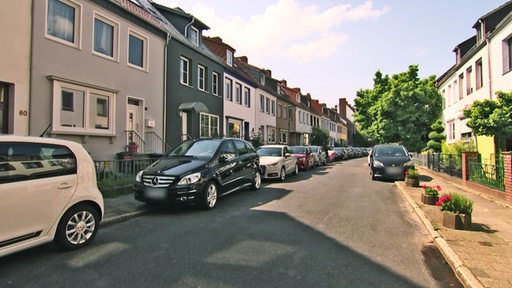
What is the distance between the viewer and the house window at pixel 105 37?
40.6 ft

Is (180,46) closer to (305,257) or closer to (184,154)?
(184,154)

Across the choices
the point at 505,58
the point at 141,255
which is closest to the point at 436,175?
the point at 505,58

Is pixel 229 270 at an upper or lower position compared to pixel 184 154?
lower

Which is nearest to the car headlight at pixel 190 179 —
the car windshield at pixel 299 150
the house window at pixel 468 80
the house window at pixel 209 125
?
the house window at pixel 209 125

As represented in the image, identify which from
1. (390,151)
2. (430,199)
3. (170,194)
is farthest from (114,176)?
(390,151)

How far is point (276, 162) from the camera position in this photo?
548 inches

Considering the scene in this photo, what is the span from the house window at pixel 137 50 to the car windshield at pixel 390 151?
39.6 feet

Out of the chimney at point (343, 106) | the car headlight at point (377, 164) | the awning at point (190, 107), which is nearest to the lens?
the car headlight at point (377, 164)

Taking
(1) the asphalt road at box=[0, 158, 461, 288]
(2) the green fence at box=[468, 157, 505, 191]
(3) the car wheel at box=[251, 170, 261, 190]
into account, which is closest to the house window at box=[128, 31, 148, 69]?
(3) the car wheel at box=[251, 170, 261, 190]

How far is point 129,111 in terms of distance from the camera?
13984mm

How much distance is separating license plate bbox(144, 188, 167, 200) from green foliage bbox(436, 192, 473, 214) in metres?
6.00

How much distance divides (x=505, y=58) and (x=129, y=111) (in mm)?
17230

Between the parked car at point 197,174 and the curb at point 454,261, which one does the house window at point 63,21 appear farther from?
the curb at point 454,261

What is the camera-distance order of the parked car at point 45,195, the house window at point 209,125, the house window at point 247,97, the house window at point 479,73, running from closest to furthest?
1. the parked car at point 45,195
2. the house window at point 479,73
3. the house window at point 209,125
4. the house window at point 247,97
